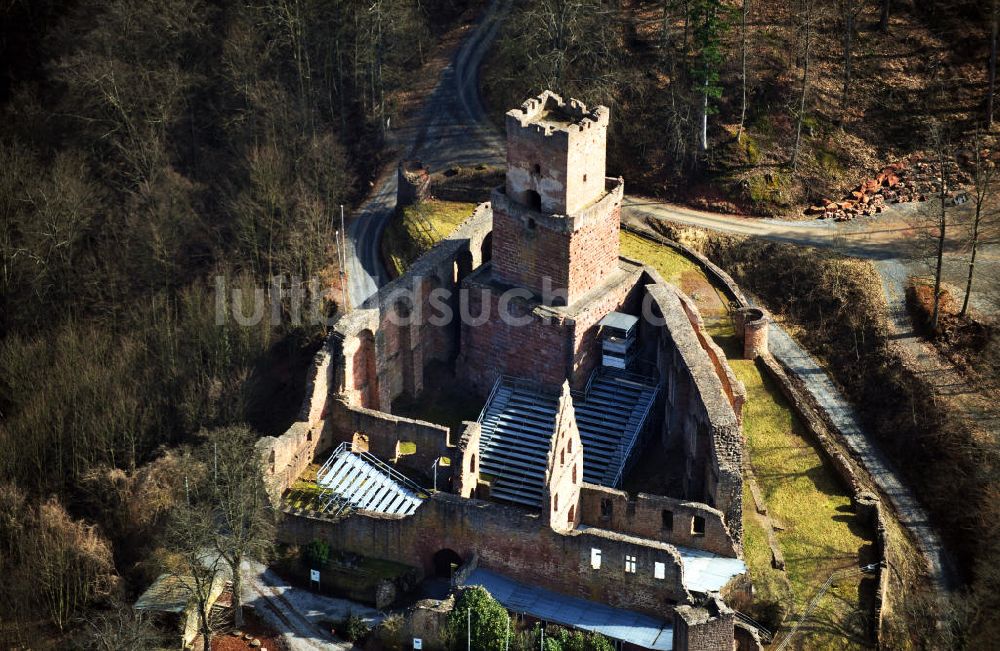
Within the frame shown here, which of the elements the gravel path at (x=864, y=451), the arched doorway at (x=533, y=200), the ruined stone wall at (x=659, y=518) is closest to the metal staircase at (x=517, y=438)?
the ruined stone wall at (x=659, y=518)

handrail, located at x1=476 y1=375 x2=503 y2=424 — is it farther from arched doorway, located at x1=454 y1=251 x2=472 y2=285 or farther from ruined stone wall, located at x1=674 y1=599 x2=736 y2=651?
ruined stone wall, located at x1=674 y1=599 x2=736 y2=651

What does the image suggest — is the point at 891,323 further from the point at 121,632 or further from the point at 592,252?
the point at 121,632

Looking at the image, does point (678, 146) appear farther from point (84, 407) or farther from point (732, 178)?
point (84, 407)

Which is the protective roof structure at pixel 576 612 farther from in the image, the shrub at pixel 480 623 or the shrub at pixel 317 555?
the shrub at pixel 317 555

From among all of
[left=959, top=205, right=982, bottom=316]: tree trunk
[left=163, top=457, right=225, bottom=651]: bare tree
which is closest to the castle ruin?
[left=163, top=457, right=225, bottom=651]: bare tree

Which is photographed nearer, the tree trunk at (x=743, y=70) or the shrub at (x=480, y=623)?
the shrub at (x=480, y=623)
